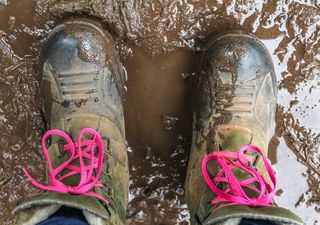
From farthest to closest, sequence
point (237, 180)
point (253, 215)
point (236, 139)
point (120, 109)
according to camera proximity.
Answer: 1. point (120, 109)
2. point (236, 139)
3. point (237, 180)
4. point (253, 215)

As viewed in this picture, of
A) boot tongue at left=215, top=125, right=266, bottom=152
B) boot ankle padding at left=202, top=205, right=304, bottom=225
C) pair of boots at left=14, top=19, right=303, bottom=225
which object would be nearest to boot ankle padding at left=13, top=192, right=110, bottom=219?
pair of boots at left=14, top=19, right=303, bottom=225

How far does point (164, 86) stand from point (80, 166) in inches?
19.8

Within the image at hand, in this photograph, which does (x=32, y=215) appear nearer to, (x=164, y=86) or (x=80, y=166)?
(x=80, y=166)

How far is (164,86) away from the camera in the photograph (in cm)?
173

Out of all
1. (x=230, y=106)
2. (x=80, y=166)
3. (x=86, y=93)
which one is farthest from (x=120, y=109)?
(x=230, y=106)

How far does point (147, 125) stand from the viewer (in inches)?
69.3

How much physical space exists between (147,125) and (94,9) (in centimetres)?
51

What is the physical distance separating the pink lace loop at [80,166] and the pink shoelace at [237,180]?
37 cm

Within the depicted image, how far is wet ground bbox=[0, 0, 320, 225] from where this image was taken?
5.50ft

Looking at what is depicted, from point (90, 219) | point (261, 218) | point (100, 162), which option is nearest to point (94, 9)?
point (100, 162)

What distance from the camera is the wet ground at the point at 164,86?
5.50ft

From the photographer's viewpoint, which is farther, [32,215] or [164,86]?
[164,86]

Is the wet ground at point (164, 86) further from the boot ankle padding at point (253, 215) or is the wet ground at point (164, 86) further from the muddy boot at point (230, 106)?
the boot ankle padding at point (253, 215)

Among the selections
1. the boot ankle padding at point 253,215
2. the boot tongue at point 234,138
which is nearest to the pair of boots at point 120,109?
the boot tongue at point 234,138
